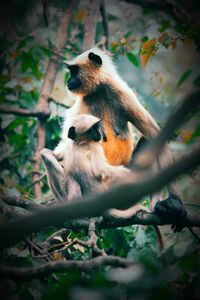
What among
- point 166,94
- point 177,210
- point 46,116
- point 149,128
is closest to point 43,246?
point 177,210

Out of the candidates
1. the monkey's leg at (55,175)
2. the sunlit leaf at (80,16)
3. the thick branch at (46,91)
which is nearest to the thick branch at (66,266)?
the monkey's leg at (55,175)

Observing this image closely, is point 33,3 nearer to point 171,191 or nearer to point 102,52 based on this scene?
point 102,52

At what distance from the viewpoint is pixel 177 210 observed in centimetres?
363

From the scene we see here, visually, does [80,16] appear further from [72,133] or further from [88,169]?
[88,169]

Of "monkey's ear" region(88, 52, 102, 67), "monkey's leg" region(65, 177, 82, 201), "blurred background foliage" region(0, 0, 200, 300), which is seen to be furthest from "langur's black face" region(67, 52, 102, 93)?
"monkey's leg" region(65, 177, 82, 201)

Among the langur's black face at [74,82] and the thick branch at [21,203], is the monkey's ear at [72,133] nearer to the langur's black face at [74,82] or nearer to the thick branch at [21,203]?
the thick branch at [21,203]

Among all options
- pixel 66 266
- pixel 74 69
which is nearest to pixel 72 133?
pixel 74 69

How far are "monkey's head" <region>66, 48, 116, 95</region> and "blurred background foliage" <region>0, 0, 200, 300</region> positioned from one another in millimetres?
319

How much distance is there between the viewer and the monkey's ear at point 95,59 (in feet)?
16.9

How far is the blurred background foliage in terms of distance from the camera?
1664 millimetres

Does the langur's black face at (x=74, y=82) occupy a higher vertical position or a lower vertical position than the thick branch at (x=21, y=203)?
higher

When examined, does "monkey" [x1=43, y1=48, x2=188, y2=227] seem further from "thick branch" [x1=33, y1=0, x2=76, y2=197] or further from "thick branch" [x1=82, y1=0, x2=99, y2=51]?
"thick branch" [x1=82, y1=0, x2=99, y2=51]

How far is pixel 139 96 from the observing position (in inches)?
250

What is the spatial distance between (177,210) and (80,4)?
16.1ft
